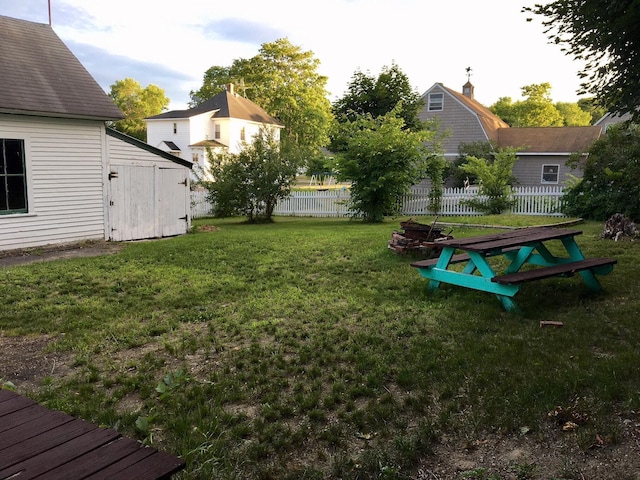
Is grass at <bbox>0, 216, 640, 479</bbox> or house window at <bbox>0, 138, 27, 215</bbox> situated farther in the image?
house window at <bbox>0, 138, 27, 215</bbox>

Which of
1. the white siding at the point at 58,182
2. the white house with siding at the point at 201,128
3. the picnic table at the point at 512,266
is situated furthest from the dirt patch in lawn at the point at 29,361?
the white house with siding at the point at 201,128

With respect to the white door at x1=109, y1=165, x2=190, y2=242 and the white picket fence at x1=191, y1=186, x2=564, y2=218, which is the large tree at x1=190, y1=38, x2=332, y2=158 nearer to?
the white picket fence at x1=191, y1=186, x2=564, y2=218

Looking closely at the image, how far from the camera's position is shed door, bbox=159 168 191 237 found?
14.0 m

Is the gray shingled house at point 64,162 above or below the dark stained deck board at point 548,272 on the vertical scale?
above

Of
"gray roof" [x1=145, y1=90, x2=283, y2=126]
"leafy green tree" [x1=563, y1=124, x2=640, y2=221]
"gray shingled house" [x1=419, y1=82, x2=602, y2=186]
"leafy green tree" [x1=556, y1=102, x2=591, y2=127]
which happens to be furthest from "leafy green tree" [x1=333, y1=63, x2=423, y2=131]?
"leafy green tree" [x1=556, y1=102, x2=591, y2=127]

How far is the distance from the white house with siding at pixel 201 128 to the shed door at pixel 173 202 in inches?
1117

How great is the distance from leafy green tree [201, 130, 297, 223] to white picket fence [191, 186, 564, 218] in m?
2.38

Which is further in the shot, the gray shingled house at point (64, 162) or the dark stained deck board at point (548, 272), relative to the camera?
A: the gray shingled house at point (64, 162)

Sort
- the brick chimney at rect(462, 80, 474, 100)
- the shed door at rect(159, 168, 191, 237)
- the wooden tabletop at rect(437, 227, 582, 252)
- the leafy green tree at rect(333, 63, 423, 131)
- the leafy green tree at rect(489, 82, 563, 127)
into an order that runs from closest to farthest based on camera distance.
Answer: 1. the wooden tabletop at rect(437, 227, 582, 252)
2. the shed door at rect(159, 168, 191, 237)
3. the leafy green tree at rect(333, 63, 423, 131)
4. the brick chimney at rect(462, 80, 474, 100)
5. the leafy green tree at rect(489, 82, 563, 127)

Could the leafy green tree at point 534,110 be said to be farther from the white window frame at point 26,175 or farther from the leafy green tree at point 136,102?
the white window frame at point 26,175

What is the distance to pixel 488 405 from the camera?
12.0 ft

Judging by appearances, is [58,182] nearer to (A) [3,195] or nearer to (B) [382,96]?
(A) [3,195]

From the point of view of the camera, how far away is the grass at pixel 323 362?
11.0 ft

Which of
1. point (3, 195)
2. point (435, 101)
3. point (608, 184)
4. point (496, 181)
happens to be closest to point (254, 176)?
point (3, 195)
